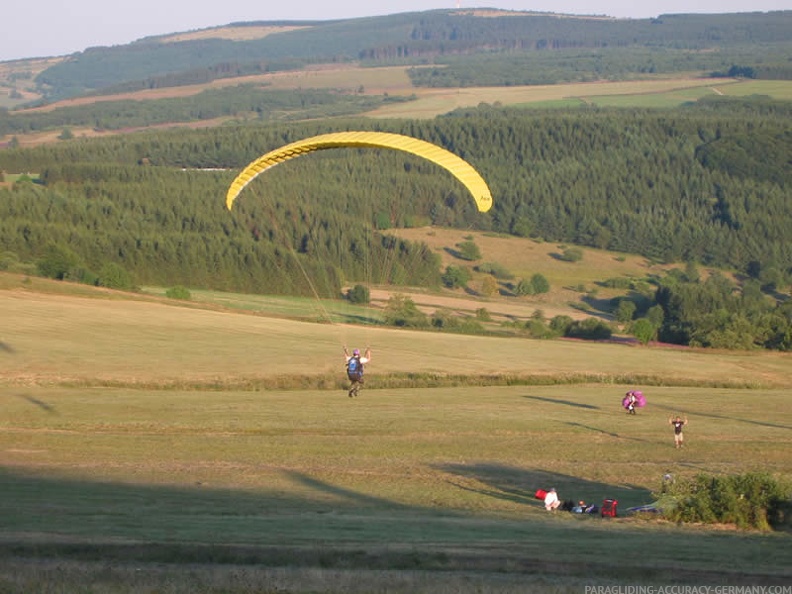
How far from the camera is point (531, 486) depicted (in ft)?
63.4

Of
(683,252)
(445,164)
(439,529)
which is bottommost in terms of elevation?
(683,252)

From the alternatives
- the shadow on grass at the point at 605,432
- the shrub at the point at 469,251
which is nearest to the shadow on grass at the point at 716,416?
the shadow on grass at the point at 605,432

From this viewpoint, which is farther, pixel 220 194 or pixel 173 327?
pixel 220 194

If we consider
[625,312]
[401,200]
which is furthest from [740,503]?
[401,200]

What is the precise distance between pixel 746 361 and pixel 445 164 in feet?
78.7

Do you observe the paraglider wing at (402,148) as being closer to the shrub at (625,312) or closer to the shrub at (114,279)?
the shrub at (114,279)

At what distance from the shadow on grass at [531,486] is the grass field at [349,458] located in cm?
8

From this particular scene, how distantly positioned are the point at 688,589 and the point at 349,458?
999cm

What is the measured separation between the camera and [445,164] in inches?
875

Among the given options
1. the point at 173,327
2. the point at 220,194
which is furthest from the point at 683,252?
the point at 173,327

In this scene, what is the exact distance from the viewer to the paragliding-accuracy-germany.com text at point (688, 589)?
12055 mm

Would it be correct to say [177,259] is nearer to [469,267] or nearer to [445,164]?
[469,267]

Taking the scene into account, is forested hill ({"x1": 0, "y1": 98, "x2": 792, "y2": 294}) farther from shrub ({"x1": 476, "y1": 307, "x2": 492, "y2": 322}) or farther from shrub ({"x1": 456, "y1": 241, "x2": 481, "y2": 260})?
shrub ({"x1": 476, "y1": 307, "x2": 492, "y2": 322})

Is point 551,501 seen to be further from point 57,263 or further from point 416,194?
point 416,194
